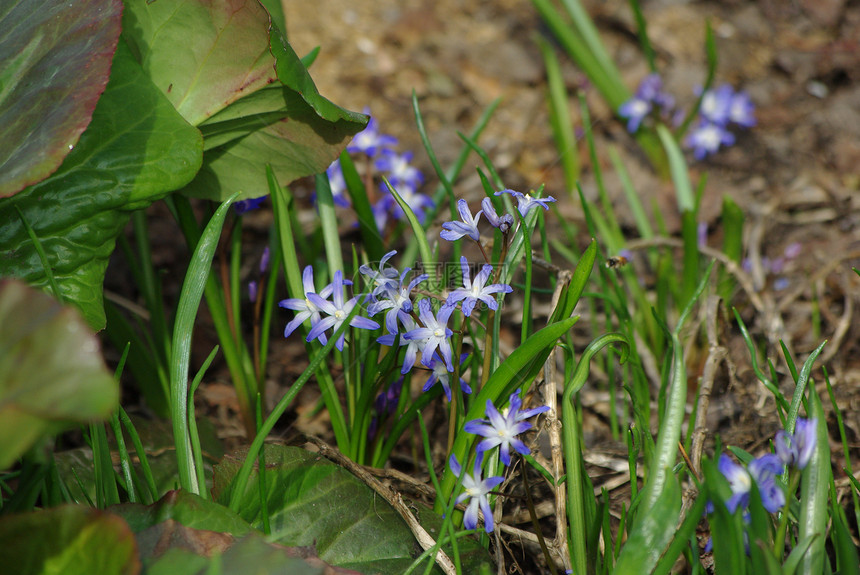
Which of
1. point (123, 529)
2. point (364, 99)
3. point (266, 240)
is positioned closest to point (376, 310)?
point (123, 529)

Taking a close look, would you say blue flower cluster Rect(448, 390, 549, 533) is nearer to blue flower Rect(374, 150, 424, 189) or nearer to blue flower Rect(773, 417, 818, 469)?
blue flower Rect(773, 417, 818, 469)

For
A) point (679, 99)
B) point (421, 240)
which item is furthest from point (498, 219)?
point (679, 99)

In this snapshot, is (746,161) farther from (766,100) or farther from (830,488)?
(830,488)

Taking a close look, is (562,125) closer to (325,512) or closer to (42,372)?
(325,512)

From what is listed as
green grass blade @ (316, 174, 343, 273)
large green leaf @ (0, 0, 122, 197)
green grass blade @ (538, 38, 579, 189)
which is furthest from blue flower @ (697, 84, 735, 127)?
large green leaf @ (0, 0, 122, 197)

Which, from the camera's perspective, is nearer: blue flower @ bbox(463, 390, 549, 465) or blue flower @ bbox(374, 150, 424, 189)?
blue flower @ bbox(463, 390, 549, 465)

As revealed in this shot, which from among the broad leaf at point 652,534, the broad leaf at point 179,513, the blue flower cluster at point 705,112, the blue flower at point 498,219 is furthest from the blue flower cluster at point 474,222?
the blue flower cluster at point 705,112
